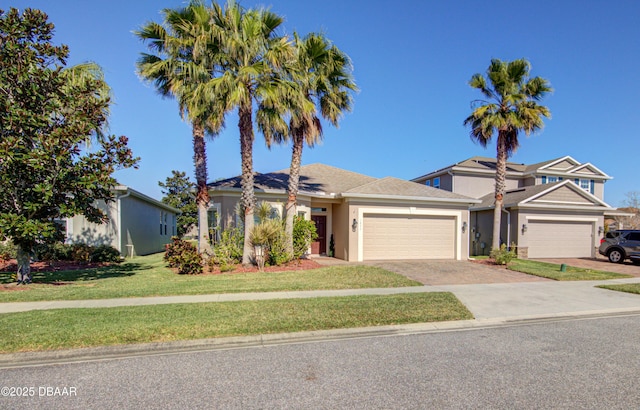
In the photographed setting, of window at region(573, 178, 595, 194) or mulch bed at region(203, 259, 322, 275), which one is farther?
window at region(573, 178, 595, 194)

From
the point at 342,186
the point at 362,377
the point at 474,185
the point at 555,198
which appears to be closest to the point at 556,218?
the point at 555,198

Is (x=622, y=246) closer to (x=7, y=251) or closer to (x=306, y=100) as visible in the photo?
(x=306, y=100)

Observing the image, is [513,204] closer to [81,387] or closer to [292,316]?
[292,316]

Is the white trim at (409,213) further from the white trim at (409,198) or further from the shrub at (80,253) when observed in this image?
the shrub at (80,253)

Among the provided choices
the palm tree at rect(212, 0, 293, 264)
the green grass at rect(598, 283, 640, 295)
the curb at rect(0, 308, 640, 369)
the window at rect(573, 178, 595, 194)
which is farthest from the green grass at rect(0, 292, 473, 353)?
the window at rect(573, 178, 595, 194)

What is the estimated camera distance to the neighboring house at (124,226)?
15250mm

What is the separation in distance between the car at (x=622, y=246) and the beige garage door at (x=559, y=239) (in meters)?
Answer: 1.50

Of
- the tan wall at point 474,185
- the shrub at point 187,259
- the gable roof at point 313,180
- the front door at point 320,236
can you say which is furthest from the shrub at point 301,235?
the tan wall at point 474,185

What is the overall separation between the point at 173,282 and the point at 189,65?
745cm

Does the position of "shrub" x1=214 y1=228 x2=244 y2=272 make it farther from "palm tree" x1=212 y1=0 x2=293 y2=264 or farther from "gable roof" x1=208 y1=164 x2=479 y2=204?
"palm tree" x1=212 y1=0 x2=293 y2=264

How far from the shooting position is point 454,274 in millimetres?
12016

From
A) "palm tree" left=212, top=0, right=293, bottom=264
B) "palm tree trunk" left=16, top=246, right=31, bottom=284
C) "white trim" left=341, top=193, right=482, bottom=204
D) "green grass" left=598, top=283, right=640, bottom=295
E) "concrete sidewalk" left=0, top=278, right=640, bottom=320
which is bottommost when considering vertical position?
"green grass" left=598, top=283, right=640, bottom=295

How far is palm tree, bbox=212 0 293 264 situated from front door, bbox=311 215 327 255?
644 centimetres

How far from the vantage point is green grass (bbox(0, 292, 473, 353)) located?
16.8 ft
